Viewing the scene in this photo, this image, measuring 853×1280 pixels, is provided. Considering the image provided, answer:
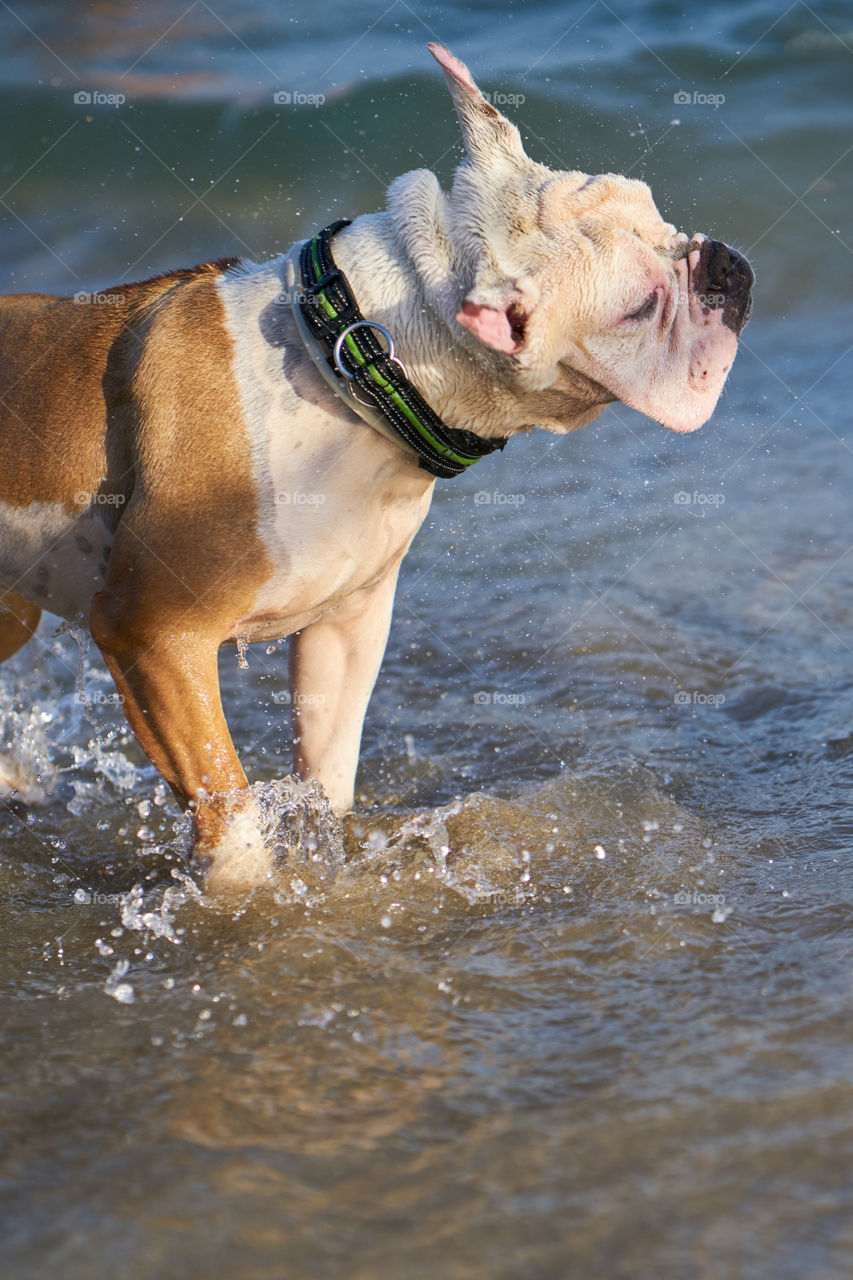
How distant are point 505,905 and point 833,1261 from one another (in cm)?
130

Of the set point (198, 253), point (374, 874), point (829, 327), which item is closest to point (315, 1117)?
point (374, 874)

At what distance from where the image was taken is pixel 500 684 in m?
4.82

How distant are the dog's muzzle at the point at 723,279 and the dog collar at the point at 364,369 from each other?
0.59 metres

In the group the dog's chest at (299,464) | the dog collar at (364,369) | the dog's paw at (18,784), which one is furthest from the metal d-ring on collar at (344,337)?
the dog's paw at (18,784)

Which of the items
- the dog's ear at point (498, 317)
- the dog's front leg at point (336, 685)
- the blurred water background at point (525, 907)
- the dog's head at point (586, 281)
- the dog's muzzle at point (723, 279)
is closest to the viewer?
the blurred water background at point (525, 907)

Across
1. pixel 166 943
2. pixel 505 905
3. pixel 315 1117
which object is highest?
pixel 315 1117

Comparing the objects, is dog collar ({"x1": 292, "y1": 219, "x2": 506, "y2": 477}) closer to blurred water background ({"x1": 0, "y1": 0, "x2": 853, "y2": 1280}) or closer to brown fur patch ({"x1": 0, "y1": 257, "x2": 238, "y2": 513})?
brown fur patch ({"x1": 0, "y1": 257, "x2": 238, "y2": 513})

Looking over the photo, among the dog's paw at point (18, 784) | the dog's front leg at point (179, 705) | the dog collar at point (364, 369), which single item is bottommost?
the dog's paw at point (18, 784)

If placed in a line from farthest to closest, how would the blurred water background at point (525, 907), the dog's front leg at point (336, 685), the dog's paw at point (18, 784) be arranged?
the dog's paw at point (18, 784) → the dog's front leg at point (336, 685) → the blurred water background at point (525, 907)

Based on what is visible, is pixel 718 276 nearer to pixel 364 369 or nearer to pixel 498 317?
pixel 498 317

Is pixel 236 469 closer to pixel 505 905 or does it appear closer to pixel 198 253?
pixel 505 905

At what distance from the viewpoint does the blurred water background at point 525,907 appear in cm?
191

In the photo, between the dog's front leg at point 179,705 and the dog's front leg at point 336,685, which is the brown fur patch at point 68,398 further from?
the dog's front leg at point 336,685

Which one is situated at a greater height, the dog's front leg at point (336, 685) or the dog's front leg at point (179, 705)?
the dog's front leg at point (179, 705)
